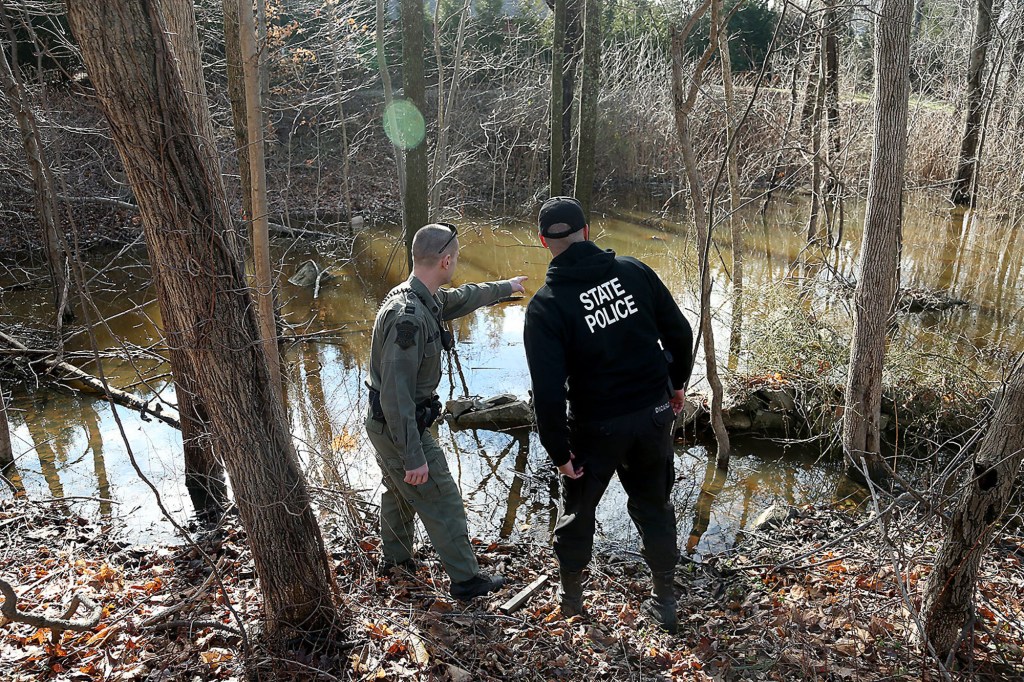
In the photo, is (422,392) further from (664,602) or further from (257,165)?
(257,165)

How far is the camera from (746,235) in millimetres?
14859

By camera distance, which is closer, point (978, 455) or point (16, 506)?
point (978, 455)

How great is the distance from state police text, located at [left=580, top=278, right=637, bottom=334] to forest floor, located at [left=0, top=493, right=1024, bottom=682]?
4.84 ft

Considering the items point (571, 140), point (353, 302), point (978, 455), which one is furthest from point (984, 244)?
point (978, 455)

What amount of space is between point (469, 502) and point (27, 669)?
3.38 m

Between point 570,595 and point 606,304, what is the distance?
1.64 meters

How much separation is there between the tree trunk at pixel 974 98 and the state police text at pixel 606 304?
47.0ft

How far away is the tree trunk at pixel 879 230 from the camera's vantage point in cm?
489

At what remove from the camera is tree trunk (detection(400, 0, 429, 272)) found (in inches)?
327

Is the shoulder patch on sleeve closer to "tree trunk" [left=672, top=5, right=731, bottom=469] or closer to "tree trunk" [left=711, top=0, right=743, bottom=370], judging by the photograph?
"tree trunk" [left=672, top=5, right=731, bottom=469]

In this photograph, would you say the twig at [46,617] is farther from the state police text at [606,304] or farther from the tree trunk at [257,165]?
the state police text at [606,304]

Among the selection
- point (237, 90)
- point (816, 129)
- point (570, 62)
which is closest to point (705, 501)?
point (237, 90)

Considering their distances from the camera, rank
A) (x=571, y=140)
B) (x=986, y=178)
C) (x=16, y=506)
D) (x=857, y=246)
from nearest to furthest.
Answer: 1. (x=16, y=506)
2. (x=857, y=246)
3. (x=986, y=178)
4. (x=571, y=140)

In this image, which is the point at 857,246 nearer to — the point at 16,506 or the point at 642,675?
the point at 642,675
